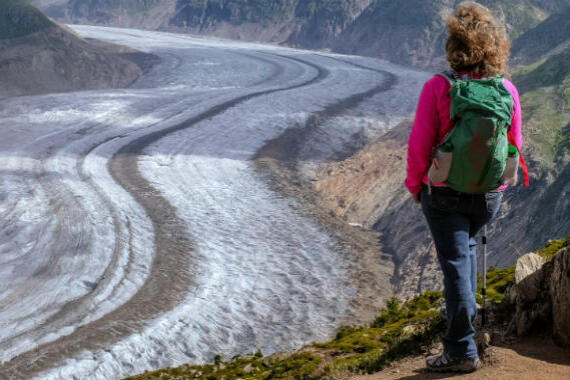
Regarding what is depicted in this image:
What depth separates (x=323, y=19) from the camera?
169 ft

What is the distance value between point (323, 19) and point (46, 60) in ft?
85.5

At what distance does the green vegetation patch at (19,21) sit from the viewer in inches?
1267

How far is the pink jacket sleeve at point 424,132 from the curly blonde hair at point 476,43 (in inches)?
7.7

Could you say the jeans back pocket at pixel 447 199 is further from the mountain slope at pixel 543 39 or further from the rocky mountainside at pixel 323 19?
the rocky mountainside at pixel 323 19

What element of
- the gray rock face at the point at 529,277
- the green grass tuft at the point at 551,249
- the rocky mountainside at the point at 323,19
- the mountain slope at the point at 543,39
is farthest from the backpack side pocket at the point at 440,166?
the rocky mountainside at the point at 323,19

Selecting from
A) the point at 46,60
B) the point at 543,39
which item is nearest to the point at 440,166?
the point at 46,60

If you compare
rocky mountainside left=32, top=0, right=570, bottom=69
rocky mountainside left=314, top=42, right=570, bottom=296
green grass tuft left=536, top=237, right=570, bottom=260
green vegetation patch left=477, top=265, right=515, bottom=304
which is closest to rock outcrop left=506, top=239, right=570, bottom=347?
green vegetation patch left=477, top=265, right=515, bottom=304

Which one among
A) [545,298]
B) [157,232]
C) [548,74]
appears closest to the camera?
[545,298]

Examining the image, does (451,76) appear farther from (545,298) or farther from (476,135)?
(545,298)

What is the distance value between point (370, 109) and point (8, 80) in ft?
52.0

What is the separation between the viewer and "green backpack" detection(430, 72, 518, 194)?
344 centimetres

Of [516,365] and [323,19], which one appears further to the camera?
[323,19]

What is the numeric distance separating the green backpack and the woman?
0.06 meters

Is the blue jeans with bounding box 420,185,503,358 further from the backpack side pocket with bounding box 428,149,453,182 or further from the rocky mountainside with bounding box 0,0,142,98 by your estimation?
the rocky mountainside with bounding box 0,0,142,98
